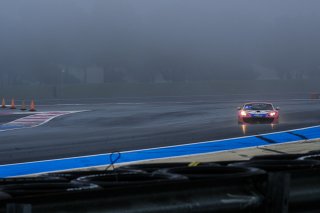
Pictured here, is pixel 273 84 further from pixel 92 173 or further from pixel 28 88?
pixel 92 173

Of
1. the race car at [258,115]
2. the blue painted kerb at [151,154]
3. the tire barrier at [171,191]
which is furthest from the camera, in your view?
the race car at [258,115]

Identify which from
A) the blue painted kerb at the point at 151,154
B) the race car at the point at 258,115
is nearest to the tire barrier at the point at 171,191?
the blue painted kerb at the point at 151,154

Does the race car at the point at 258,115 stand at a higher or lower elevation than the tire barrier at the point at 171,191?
lower

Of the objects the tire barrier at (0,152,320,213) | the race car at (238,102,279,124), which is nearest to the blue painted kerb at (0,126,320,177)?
the race car at (238,102,279,124)

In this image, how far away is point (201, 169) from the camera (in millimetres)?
4148

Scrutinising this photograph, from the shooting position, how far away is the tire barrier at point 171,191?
2850mm

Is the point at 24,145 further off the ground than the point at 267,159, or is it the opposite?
the point at 267,159

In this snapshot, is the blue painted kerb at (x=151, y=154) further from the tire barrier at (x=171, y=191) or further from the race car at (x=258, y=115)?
the tire barrier at (x=171, y=191)

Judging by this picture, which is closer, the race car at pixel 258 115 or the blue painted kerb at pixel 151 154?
the blue painted kerb at pixel 151 154

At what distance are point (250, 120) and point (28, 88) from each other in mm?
75323

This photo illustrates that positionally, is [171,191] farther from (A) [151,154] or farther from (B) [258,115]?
(B) [258,115]

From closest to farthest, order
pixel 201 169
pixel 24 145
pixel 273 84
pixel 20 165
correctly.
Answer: pixel 201 169, pixel 20 165, pixel 24 145, pixel 273 84

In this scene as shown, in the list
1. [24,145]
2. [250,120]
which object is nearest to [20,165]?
[24,145]

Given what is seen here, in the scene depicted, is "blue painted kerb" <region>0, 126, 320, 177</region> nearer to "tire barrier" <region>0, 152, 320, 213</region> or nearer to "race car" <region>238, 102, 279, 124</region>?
"race car" <region>238, 102, 279, 124</region>
